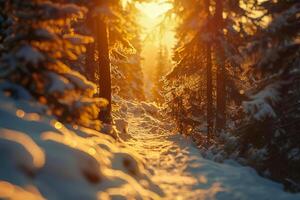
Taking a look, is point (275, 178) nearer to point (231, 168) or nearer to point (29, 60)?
point (231, 168)

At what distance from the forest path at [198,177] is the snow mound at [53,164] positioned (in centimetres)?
102

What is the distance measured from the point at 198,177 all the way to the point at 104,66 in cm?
576

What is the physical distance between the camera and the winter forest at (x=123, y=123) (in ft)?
27.1

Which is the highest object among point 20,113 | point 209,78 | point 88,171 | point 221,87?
point 209,78

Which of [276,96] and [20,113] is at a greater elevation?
[276,96]

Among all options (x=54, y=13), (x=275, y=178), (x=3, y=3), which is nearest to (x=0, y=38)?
(x=3, y=3)

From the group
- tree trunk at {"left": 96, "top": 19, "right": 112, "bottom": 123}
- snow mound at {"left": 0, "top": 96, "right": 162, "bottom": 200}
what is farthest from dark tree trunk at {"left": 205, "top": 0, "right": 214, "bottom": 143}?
snow mound at {"left": 0, "top": 96, "right": 162, "bottom": 200}

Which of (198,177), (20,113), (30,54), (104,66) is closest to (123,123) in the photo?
(104,66)

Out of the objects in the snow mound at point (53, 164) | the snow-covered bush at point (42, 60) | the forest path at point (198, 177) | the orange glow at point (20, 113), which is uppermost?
the snow-covered bush at point (42, 60)

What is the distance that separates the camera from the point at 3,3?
1105 centimetres

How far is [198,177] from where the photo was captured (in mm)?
12531

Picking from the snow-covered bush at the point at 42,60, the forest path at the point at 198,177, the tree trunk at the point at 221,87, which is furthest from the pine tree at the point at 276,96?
the tree trunk at the point at 221,87

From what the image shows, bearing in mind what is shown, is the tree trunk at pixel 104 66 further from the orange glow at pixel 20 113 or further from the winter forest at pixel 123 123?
the orange glow at pixel 20 113

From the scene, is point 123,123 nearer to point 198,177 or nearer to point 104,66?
point 104,66
